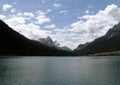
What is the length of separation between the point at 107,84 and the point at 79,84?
28.2ft

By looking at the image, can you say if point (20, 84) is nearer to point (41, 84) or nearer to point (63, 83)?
point (41, 84)

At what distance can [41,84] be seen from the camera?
67875 millimetres

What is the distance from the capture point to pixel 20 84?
221 feet

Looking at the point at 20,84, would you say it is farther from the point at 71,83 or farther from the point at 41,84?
the point at 71,83

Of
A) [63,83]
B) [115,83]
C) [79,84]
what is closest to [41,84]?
[63,83]

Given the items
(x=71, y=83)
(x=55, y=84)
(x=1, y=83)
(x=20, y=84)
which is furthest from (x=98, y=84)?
(x=1, y=83)

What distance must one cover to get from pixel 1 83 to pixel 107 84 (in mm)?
32759

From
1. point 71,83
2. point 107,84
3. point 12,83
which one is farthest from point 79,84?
point 12,83

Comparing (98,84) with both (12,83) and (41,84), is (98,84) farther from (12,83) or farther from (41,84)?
(12,83)

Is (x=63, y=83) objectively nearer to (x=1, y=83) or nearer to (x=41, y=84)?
(x=41, y=84)

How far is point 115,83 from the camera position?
229 feet

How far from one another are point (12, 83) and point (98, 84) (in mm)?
26601

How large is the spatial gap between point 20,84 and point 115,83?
29.6m

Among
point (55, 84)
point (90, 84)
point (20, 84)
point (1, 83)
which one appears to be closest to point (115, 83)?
point (90, 84)
